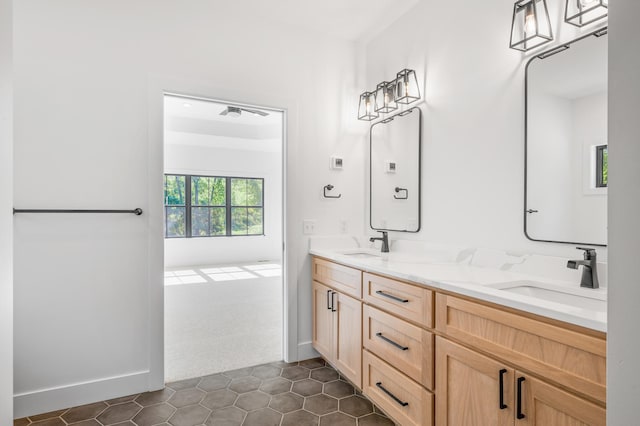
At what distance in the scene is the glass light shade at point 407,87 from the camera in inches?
101

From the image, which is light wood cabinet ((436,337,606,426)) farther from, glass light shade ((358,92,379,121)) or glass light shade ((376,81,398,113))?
glass light shade ((358,92,379,121))

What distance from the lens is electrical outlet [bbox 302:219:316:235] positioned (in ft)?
9.57

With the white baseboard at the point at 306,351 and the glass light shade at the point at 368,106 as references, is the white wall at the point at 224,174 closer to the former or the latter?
the glass light shade at the point at 368,106

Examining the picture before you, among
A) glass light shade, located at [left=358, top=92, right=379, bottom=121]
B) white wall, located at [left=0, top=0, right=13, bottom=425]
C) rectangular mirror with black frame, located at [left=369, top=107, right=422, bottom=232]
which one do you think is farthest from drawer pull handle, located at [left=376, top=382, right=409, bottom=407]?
glass light shade, located at [left=358, top=92, right=379, bottom=121]

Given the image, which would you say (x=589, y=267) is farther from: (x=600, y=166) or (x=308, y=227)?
(x=308, y=227)

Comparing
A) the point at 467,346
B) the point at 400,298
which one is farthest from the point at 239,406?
the point at 467,346

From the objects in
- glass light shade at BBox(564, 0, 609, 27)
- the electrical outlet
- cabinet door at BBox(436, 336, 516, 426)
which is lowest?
cabinet door at BBox(436, 336, 516, 426)

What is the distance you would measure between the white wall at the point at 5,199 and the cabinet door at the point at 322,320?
6.63 feet

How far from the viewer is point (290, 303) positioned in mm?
2867

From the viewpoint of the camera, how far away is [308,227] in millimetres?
2932

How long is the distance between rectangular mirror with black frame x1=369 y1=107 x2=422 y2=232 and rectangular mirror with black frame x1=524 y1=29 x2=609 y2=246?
84cm

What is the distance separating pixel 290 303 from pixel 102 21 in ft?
7.58

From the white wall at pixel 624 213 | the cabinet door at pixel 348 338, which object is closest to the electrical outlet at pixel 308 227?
the cabinet door at pixel 348 338

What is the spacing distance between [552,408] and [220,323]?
3192 mm
